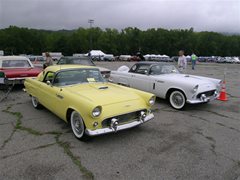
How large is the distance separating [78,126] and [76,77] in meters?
1.41

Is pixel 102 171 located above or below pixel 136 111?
below

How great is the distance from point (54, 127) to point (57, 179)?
6.50ft

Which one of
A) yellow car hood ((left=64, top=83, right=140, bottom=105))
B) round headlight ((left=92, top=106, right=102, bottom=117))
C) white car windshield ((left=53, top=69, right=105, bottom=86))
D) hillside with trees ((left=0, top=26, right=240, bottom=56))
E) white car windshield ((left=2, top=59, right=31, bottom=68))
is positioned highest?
hillside with trees ((left=0, top=26, right=240, bottom=56))

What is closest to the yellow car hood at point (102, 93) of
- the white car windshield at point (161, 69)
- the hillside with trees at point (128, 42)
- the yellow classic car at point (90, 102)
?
the yellow classic car at point (90, 102)

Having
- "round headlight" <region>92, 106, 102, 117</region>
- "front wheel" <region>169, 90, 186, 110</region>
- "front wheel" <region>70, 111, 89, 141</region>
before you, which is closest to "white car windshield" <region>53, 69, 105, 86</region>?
"front wheel" <region>70, 111, 89, 141</region>

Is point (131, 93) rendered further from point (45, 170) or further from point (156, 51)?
point (156, 51)

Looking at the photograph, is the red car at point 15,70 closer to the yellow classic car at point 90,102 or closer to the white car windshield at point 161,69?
the yellow classic car at point 90,102

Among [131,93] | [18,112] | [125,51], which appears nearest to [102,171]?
[131,93]

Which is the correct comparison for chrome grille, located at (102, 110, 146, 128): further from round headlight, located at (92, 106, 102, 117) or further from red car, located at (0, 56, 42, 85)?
red car, located at (0, 56, 42, 85)

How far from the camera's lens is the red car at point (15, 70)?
8.06 meters

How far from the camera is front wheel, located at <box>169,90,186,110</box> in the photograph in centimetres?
617

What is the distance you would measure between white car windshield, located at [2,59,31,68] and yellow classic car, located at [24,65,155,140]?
15.0 ft

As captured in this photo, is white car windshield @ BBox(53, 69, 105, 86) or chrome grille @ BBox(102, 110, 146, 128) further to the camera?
white car windshield @ BBox(53, 69, 105, 86)

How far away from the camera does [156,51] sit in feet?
295
